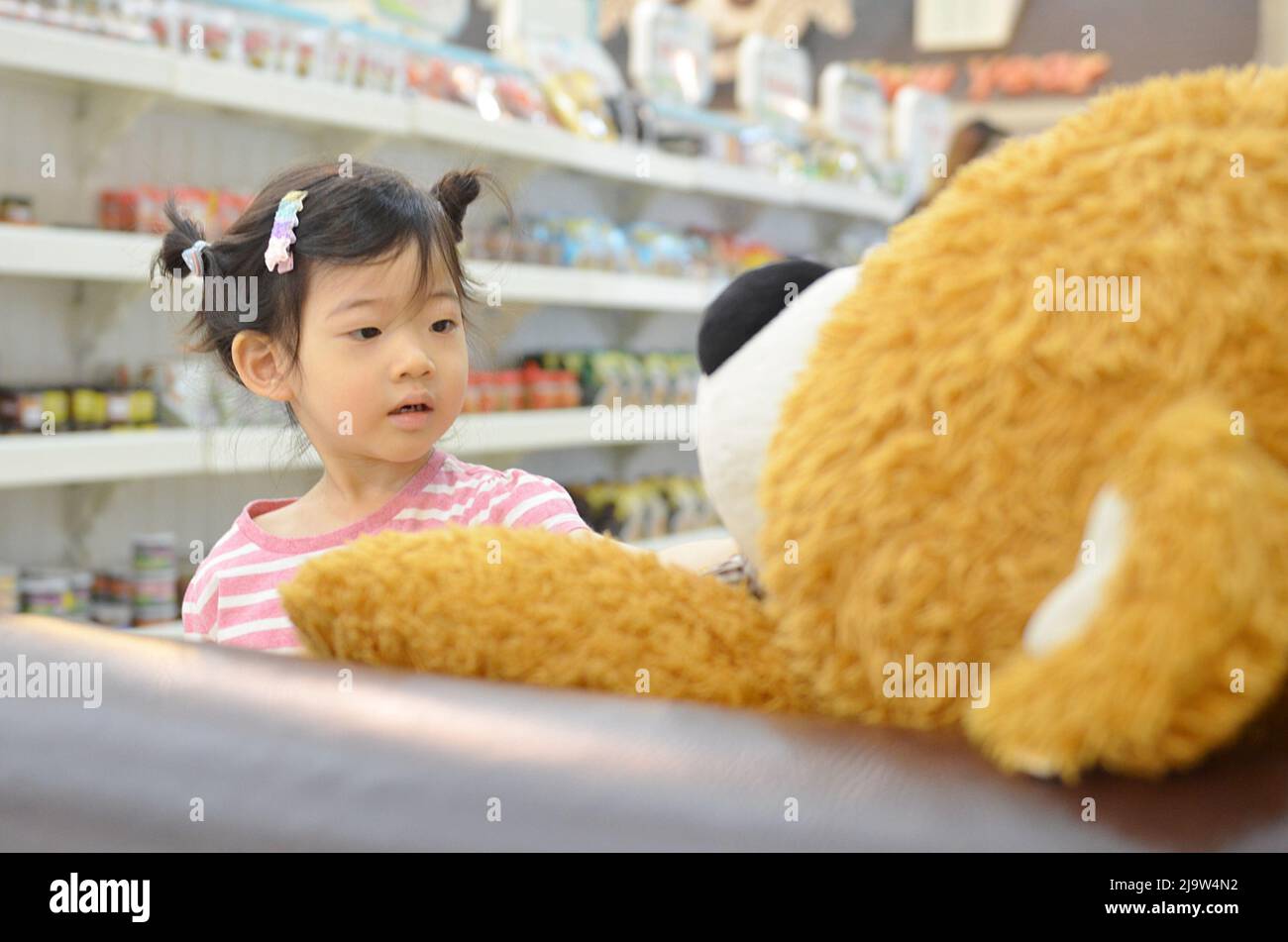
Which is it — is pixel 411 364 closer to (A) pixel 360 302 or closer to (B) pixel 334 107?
(A) pixel 360 302

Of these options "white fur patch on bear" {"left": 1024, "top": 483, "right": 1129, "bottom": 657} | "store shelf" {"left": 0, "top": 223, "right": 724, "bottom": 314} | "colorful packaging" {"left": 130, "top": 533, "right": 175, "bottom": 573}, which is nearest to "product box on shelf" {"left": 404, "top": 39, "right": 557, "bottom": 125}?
"store shelf" {"left": 0, "top": 223, "right": 724, "bottom": 314}

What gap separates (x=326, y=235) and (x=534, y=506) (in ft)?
1.15

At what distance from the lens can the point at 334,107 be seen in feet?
11.1

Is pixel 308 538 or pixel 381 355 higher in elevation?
pixel 381 355

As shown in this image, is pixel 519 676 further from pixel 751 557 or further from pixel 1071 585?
pixel 1071 585

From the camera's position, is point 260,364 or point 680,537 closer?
point 260,364

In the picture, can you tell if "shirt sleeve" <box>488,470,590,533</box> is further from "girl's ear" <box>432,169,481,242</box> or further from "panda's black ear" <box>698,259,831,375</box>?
"panda's black ear" <box>698,259,831,375</box>

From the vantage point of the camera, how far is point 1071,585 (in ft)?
1.83

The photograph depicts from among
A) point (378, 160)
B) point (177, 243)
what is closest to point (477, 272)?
point (378, 160)

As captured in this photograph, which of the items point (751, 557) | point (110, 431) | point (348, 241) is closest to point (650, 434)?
point (110, 431)

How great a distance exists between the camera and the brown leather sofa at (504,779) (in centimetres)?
53

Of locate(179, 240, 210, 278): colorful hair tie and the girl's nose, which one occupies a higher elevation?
locate(179, 240, 210, 278): colorful hair tie

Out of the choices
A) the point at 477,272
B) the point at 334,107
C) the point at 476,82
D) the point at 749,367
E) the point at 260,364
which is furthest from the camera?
the point at 476,82

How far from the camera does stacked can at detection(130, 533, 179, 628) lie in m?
3.09
